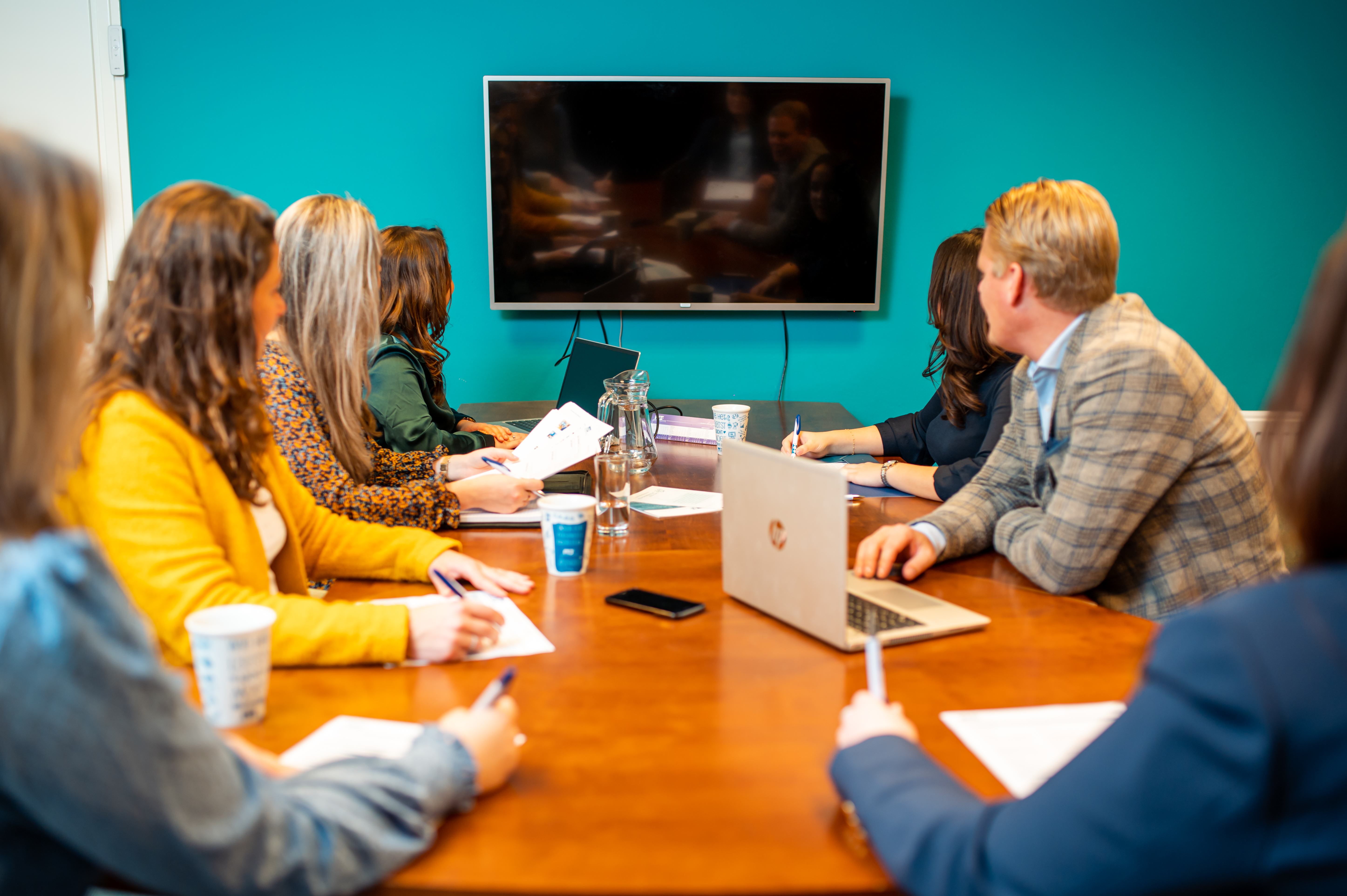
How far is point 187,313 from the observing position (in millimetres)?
1131

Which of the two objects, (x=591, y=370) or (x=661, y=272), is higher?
(x=661, y=272)

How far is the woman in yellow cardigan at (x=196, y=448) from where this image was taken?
107cm

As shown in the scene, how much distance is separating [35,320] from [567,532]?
2.86ft

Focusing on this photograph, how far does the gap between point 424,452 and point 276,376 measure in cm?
58

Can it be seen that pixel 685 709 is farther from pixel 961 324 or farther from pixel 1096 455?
pixel 961 324

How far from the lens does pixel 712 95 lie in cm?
358

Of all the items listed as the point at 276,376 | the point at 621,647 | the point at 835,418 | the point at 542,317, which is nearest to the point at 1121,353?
the point at 621,647

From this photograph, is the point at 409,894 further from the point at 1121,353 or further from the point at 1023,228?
the point at 1023,228

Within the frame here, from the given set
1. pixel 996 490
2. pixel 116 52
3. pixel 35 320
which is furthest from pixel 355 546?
pixel 116 52

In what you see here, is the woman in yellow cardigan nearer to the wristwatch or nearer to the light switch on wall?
the wristwatch

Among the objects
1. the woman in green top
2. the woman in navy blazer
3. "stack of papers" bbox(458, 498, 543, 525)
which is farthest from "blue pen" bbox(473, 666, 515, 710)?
the woman in green top

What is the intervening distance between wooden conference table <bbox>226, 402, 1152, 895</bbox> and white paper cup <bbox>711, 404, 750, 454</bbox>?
879 millimetres

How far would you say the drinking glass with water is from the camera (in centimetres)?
166

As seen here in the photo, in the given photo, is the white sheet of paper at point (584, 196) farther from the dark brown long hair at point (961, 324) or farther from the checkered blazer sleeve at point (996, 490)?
the checkered blazer sleeve at point (996, 490)
